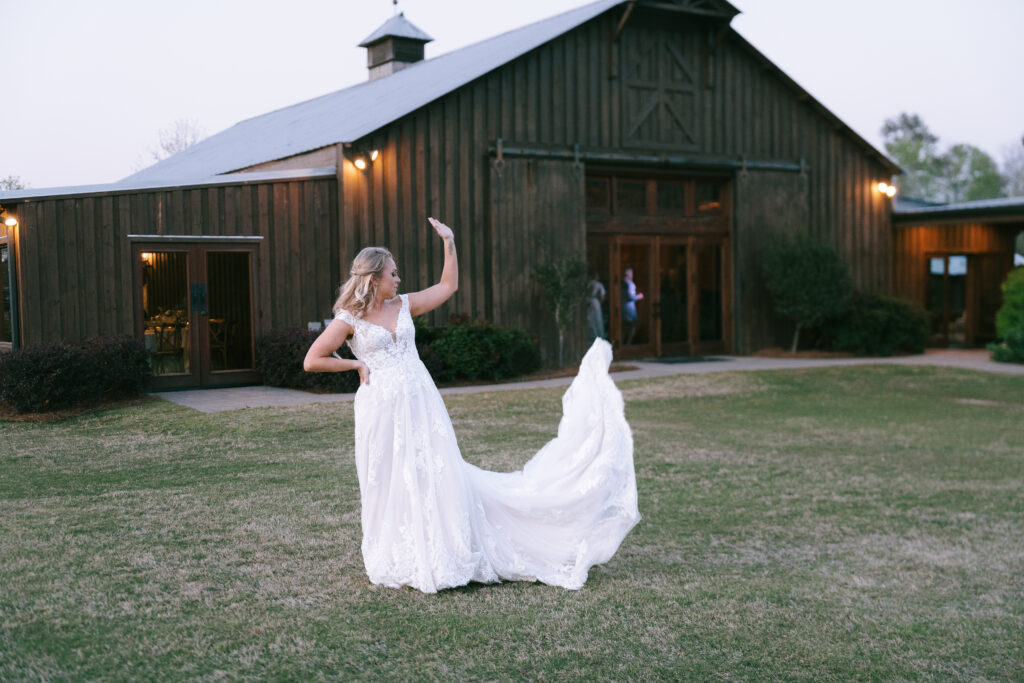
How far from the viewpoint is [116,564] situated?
5.59 m

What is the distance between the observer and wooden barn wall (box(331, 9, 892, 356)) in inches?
639

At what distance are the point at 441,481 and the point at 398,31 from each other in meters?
22.0

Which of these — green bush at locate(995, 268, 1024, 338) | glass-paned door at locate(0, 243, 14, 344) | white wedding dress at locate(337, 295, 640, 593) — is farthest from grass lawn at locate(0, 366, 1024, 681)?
green bush at locate(995, 268, 1024, 338)

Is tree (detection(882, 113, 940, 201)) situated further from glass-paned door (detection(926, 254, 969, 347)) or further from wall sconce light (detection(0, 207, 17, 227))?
wall sconce light (detection(0, 207, 17, 227))

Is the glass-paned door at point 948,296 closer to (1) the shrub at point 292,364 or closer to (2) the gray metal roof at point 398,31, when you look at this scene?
(2) the gray metal roof at point 398,31

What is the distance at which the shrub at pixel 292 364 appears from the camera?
45.2 feet

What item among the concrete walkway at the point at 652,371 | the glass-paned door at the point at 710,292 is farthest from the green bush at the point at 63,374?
the glass-paned door at the point at 710,292

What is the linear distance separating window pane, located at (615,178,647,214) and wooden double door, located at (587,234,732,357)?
0.55 metres

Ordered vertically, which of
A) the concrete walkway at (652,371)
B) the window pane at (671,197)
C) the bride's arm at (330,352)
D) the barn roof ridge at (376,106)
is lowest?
the concrete walkway at (652,371)

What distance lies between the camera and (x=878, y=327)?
1973 centimetres

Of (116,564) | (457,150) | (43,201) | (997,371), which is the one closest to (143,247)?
(43,201)

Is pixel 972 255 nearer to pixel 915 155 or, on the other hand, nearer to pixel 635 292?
pixel 635 292

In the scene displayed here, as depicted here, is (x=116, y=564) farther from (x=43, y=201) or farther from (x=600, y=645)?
(x=43, y=201)

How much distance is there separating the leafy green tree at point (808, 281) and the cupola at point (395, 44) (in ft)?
36.2
